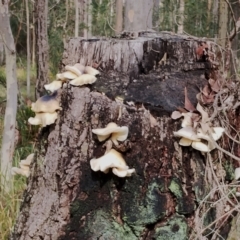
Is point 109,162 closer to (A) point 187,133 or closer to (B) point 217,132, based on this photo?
(A) point 187,133

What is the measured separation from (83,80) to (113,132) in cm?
25

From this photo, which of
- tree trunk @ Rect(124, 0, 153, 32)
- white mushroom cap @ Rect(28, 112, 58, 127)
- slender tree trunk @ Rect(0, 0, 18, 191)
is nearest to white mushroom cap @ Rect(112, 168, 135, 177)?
white mushroom cap @ Rect(28, 112, 58, 127)

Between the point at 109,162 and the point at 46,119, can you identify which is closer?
the point at 109,162

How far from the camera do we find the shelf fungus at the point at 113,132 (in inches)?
62.7

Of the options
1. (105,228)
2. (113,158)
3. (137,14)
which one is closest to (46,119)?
(113,158)

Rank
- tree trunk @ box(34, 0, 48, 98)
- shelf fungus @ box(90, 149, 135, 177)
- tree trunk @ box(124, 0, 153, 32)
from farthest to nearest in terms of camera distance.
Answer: tree trunk @ box(124, 0, 153, 32) < tree trunk @ box(34, 0, 48, 98) < shelf fungus @ box(90, 149, 135, 177)

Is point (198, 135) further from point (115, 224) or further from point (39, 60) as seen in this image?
point (39, 60)

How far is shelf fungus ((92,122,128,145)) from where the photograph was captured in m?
1.59

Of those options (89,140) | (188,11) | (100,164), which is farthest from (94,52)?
(188,11)

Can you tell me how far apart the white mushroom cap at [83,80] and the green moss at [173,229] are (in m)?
0.60

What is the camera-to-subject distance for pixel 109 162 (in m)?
1.59

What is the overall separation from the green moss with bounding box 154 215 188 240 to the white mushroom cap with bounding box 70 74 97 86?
60 centimetres

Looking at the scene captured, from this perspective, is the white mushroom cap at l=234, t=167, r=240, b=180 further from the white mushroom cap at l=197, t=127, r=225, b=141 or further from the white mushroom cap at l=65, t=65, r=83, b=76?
the white mushroom cap at l=65, t=65, r=83, b=76

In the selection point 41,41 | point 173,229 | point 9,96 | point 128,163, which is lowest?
point 173,229
